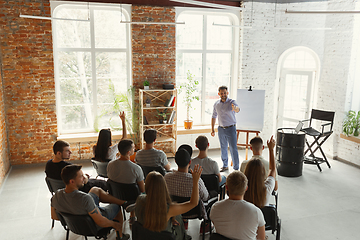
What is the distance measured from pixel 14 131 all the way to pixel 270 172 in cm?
563

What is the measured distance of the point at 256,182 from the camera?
130 inches

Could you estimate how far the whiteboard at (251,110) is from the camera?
725 centimetres

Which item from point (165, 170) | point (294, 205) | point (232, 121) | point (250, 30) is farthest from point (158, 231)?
point (250, 30)

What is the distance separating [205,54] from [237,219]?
6.14m

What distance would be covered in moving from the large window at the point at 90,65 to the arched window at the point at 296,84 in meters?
4.31

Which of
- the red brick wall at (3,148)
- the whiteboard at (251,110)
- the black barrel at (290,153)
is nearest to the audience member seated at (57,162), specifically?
the red brick wall at (3,148)

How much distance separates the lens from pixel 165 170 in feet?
15.0

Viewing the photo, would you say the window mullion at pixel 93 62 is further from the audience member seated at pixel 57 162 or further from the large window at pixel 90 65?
the audience member seated at pixel 57 162

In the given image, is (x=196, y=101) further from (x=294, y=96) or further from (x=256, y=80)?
(x=294, y=96)

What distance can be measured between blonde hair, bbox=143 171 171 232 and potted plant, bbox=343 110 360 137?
6.01 meters

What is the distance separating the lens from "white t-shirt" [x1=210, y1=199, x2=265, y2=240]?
2.76 m

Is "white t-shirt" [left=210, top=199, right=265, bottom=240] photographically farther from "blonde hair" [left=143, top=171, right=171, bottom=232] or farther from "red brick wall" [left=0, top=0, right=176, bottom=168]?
"red brick wall" [left=0, top=0, right=176, bottom=168]

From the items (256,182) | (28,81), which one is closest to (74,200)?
(256,182)

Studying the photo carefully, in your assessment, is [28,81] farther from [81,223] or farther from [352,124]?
[352,124]
